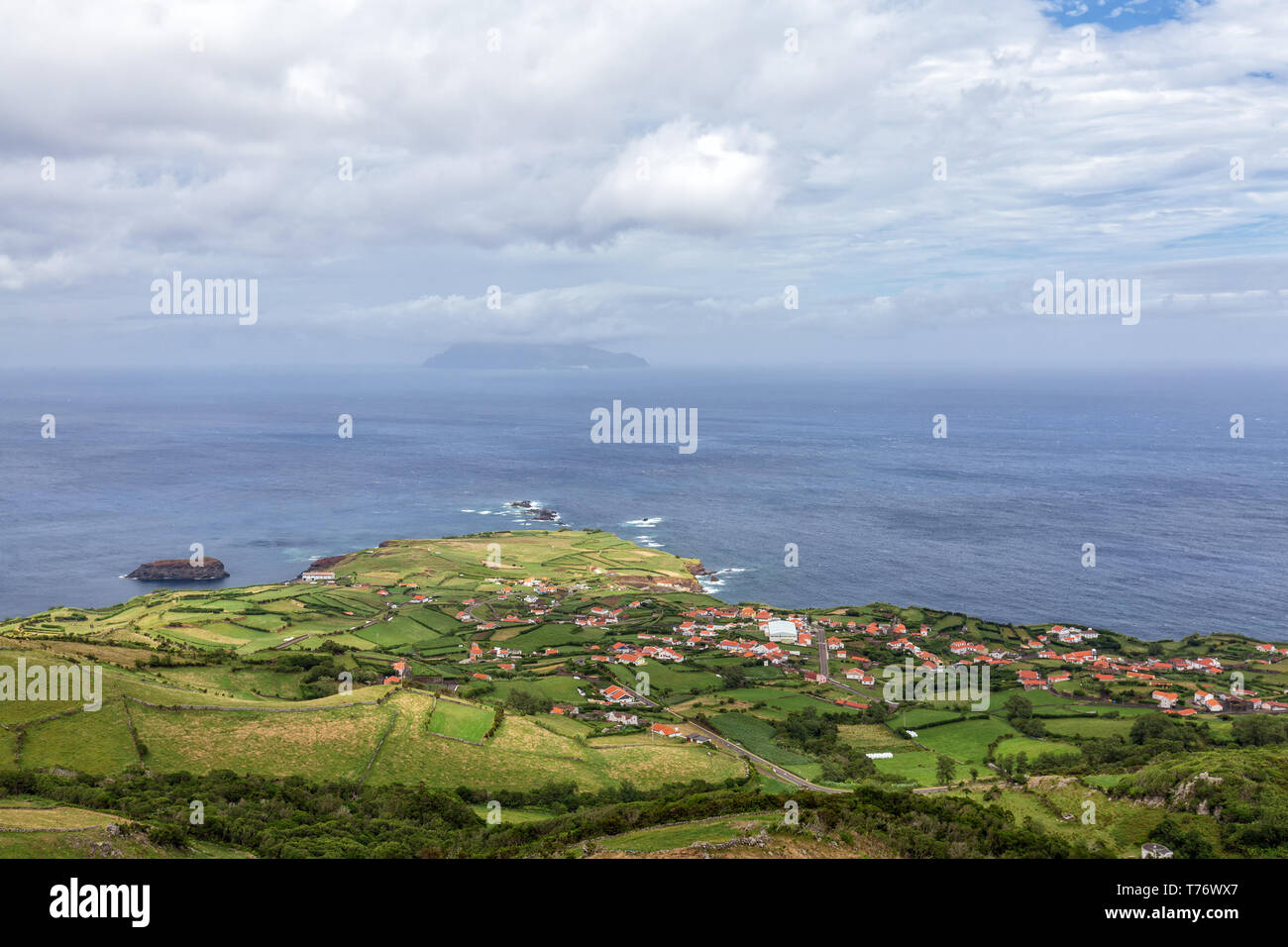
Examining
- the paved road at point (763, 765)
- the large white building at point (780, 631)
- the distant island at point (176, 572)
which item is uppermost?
the distant island at point (176, 572)

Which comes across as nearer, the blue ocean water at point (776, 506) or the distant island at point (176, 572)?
the blue ocean water at point (776, 506)

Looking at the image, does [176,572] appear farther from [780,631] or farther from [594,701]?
[780,631]

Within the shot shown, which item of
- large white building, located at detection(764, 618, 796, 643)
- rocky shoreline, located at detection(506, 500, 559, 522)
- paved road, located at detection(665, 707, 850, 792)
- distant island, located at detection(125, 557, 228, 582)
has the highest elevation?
rocky shoreline, located at detection(506, 500, 559, 522)

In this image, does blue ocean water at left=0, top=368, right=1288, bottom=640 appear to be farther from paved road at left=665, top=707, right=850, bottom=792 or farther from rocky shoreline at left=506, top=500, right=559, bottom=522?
paved road at left=665, top=707, right=850, bottom=792

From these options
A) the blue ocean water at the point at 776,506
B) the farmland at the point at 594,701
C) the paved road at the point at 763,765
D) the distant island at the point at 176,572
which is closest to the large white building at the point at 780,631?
the farmland at the point at 594,701

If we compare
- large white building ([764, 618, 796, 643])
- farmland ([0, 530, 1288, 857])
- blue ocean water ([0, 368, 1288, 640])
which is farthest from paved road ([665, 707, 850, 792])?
blue ocean water ([0, 368, 1288, 640])

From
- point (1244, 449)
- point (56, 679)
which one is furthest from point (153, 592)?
point (1244, 449)

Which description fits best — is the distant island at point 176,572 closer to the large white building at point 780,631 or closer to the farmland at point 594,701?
the farmland at point 594,701
